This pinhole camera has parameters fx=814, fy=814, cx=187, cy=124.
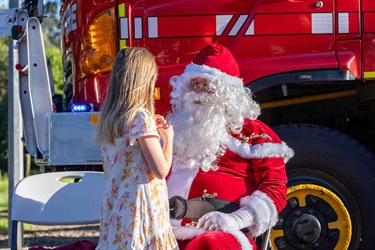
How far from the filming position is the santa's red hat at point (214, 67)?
3.91m

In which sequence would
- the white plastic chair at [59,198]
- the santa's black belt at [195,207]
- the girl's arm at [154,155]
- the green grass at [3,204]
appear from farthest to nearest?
the green grass at [3,204] → the white plastic chair at [59,198] → the santa's black belt at [195,207] → the girl's arm at [154,155]

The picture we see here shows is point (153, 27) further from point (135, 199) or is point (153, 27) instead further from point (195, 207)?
point (135, 199)

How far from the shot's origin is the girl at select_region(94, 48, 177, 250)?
3383mm

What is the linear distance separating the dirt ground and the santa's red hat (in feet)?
13.6

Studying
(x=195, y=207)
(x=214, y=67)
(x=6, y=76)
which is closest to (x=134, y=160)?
(x=195, y=207)

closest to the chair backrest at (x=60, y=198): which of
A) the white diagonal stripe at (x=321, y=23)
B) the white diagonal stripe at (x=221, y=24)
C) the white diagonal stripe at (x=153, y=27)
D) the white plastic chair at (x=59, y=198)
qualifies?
the white plastic chair at (x=59, y=198)

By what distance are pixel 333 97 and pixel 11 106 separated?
363 cm

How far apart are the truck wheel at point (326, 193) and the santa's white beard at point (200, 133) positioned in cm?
118

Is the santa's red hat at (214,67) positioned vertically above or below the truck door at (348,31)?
below

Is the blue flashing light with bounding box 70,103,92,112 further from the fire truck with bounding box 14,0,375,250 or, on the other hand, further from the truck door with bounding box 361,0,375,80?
the truck door with bounding box 361,0,375,80

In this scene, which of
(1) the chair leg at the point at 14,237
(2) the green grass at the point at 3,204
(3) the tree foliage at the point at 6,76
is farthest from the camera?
(3) the tree foliage at the point at 6,76

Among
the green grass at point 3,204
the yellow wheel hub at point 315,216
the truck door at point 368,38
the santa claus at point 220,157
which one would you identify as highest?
the truck door at point 368,38

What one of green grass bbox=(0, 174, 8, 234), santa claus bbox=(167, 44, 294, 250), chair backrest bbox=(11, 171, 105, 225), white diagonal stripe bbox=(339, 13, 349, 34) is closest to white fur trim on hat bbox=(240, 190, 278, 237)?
santa claus bbox=(167, 44, 294, 250)

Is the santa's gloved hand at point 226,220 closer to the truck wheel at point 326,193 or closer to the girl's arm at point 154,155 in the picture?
the girl's arm at point 154,155
